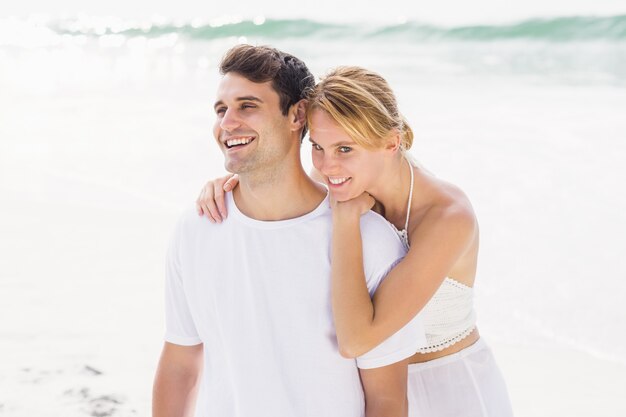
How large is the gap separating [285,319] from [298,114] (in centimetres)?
65

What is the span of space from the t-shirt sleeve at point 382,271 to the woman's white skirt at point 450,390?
37 cm

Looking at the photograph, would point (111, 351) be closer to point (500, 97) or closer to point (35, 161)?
point (35, 161)

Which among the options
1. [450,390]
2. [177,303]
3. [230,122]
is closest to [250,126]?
[230,122]

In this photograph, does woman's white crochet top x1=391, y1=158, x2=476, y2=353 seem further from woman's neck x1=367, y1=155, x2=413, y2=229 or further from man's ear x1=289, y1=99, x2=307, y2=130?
man's ear x1=289, y1=99, x2=307, y2=130

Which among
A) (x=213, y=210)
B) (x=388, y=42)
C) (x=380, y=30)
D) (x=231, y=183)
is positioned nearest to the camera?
(x=213, y=210)

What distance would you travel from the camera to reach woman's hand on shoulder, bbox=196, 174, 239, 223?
2854mm

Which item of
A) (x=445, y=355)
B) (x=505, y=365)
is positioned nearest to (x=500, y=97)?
(x=505, y=365)

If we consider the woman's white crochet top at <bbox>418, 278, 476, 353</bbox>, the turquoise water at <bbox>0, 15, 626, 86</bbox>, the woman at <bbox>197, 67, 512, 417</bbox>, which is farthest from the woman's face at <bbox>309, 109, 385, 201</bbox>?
the turquoise water at <bbox>0, 15, 626, 86</bbox>

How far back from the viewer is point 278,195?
2.78m

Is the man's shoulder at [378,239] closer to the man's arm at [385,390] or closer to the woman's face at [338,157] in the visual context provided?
the woman's face at [338,157]

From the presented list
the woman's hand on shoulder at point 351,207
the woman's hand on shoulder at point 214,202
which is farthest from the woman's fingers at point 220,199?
the woman's hand on shoulder at point 351,207

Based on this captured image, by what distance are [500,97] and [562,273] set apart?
19.5 ft

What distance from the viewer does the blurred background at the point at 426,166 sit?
4.84 m

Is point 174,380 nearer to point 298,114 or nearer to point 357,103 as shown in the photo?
point 298,114
